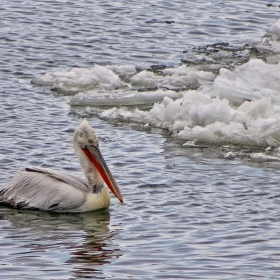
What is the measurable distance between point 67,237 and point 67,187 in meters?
1.21

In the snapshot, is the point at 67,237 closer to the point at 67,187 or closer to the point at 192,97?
the point at 67,187

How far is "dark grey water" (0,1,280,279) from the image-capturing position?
830 cm

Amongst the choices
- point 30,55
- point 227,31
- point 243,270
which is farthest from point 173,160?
point 227,31

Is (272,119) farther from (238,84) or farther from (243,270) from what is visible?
(243,270)

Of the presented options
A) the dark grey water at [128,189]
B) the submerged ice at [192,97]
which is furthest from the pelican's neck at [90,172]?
the submerged ice at [192,97]

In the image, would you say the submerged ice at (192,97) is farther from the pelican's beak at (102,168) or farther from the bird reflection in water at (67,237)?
the bird reflection in water at (67,237)

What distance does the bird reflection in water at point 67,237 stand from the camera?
842 cm

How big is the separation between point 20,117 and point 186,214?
3846 mm

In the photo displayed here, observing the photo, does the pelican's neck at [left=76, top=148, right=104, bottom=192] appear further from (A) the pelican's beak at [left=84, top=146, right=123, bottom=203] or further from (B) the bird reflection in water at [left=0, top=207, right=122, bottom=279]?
(B) the bird reflection in water at [left=0, top=207, right=122, bottom=279]

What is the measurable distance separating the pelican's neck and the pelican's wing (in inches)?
3.8

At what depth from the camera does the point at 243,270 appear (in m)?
8.09

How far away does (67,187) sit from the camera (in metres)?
10.2

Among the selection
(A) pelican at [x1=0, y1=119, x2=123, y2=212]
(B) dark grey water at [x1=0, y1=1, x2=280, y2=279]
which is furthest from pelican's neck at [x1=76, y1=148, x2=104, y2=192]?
(B) dark grey water at [x1=0, y1=1, x2=280, y2=279]

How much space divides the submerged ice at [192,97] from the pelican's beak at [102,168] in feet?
6.45
